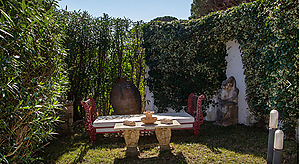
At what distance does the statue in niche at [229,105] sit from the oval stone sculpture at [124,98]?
2291mm

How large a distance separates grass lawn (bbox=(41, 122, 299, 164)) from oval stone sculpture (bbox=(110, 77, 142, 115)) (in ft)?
3.02

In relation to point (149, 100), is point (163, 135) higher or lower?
lower

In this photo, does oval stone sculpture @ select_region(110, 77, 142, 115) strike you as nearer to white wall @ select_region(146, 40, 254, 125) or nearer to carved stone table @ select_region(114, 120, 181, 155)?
carved stone table @ select_region(114, 120, 181, 155)

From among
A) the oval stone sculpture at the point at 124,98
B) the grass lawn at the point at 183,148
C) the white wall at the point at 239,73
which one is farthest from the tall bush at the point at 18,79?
the white wall at the point at 239,73

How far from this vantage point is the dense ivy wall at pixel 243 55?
11.2ft

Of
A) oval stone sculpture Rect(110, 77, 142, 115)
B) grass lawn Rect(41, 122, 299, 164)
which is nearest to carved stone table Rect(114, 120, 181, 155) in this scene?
grass lawn Rect(41, 122, 299, 164)

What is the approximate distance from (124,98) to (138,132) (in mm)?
2034

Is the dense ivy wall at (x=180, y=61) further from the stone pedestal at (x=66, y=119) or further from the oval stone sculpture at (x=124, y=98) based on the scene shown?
the stone pedestal at (x=66, y=119)

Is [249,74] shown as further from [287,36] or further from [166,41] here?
[166,41]

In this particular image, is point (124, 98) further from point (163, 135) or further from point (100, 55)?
point (163, 135)

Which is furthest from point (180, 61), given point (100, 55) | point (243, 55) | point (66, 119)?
point (66, 119)

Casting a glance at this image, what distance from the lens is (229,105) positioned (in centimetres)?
479

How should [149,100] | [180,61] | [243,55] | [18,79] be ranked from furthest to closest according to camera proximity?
[149,100] < [180,61] < [243,55] < [18,79]

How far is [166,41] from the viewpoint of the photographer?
569 centimetres
